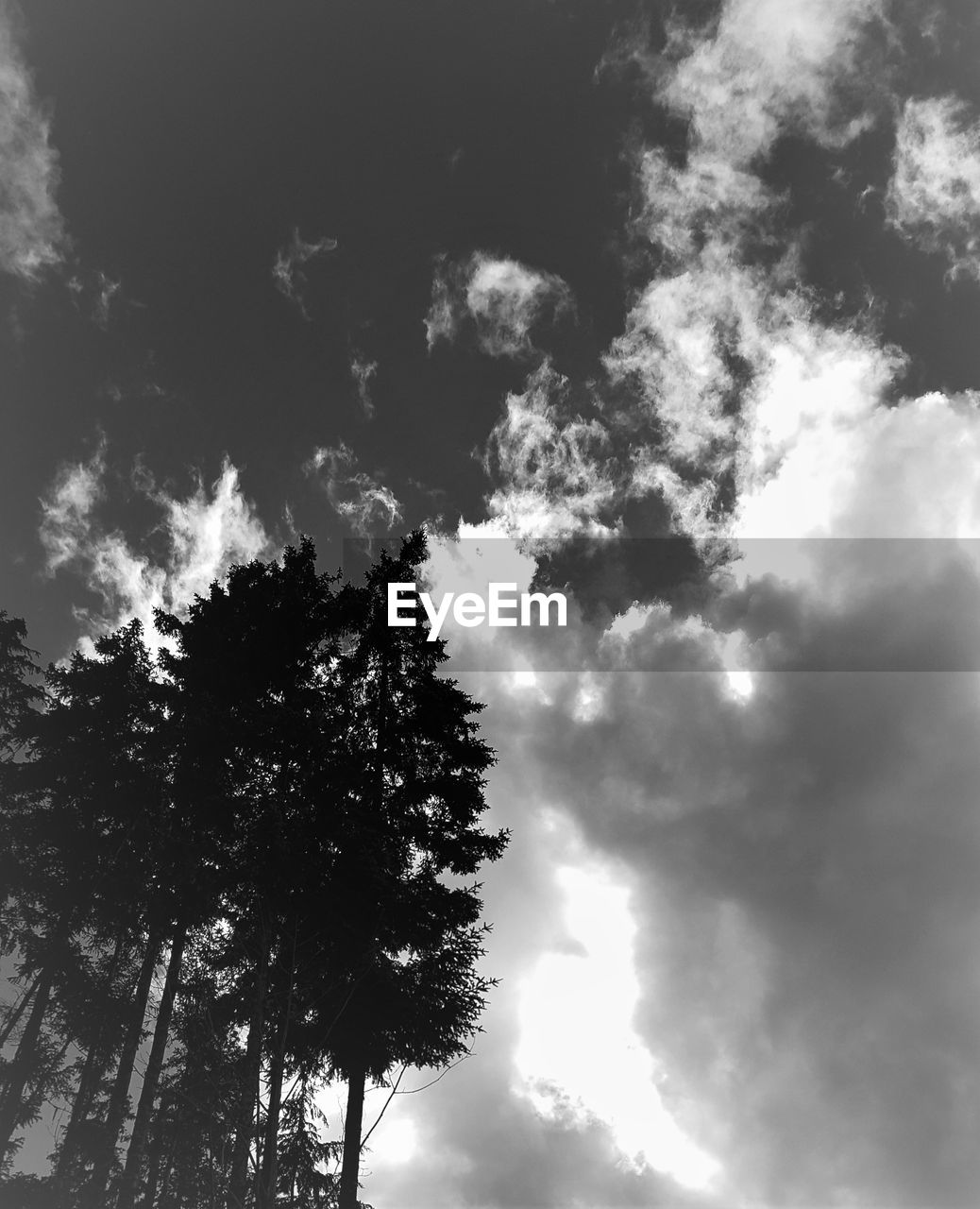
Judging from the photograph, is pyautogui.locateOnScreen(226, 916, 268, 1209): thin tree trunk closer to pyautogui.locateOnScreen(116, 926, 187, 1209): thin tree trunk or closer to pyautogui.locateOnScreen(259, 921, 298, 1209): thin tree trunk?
pyautogui.locateOnScreen(259, 921, 298, 1209): thin tree trunk

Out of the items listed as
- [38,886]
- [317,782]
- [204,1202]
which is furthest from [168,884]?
[204,1202]

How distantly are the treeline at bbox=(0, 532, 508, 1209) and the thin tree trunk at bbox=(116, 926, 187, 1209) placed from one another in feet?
0.17

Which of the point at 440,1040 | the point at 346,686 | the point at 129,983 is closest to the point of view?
the point at 440,1040

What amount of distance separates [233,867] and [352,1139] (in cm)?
530

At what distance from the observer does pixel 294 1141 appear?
12.3 metres

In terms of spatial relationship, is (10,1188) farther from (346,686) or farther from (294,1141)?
(346,686)

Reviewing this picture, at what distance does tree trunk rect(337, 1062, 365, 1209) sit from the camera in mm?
11977

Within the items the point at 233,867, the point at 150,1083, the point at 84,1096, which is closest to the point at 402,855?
the point at 233,867

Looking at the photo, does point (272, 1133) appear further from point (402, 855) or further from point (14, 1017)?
point (14, 1017)

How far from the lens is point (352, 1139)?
501 inches

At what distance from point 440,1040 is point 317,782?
5.40 metres

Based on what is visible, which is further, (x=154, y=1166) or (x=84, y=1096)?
(x=154, y=1166)

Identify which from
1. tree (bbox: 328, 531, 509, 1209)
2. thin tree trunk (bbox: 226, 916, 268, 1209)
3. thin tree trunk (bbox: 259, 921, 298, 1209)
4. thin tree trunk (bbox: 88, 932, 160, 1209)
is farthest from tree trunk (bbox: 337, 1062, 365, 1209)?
thin tree trunk (bbox: 88, 932, 160, 1209)

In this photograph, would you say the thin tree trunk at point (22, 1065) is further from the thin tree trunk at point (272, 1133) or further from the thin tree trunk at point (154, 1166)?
the thin tree trunk at point (272, 1133)
